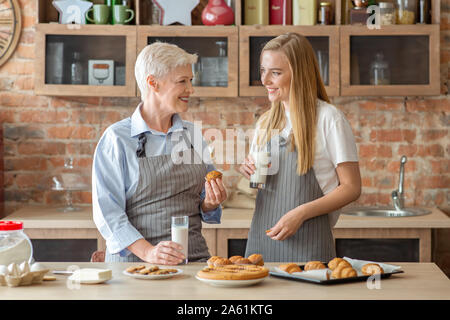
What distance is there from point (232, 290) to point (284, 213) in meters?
0.72

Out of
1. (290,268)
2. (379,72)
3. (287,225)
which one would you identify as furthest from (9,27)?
(290,268)

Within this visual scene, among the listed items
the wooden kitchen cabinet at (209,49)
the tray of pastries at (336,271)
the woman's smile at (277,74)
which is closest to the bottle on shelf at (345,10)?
the wooden kitchen cabinet at (209,49)

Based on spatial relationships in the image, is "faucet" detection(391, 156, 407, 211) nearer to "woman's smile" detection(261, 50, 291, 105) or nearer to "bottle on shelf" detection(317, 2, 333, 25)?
"bottle on shelf" detection(317, 2, 333, 25)

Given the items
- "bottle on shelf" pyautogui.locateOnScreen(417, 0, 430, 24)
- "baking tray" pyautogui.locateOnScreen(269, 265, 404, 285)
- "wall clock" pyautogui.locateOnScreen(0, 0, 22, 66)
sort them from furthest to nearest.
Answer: "wall clock" pyautogui.locateOnScreen(0, 0, 22, 66), "bottle on shelf" pyautogui.locateOnScreen(417, 0, 430, 24), "baking tray" pyautogui.locateOnScreen(269, 265, 404, 285)

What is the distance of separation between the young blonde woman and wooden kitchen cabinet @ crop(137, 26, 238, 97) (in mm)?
1258

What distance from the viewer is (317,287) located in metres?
1.72

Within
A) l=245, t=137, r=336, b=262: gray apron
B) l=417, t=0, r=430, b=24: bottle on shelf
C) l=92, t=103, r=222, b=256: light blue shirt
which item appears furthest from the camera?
l=417, t=0, r=430, b=24: bottle on shelf

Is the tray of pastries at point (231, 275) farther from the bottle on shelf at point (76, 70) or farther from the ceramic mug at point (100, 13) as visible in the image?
the ceramic mug at point (100, 13)

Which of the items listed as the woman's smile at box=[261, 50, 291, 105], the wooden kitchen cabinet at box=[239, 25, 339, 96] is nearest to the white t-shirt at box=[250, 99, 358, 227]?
the woman's smile at box=[261, 50, 291, 105]

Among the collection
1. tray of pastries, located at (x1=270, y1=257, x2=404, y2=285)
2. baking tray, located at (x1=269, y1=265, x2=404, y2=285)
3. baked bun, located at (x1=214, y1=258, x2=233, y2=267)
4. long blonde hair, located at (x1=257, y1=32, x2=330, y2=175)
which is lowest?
baking tray, located at (x1=269, y1=265, x2=404, y2=285)

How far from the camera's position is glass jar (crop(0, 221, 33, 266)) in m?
1.81
